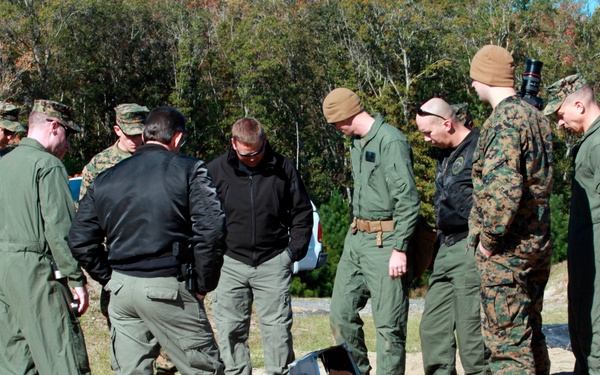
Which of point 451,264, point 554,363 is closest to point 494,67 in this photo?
point 451,264

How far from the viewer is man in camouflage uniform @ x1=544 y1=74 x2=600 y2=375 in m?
4.69

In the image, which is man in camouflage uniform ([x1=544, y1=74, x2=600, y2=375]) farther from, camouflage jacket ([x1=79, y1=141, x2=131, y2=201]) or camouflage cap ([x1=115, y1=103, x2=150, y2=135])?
camouflage jacket ([x1=79, y1=141, x2=131, y2=201])

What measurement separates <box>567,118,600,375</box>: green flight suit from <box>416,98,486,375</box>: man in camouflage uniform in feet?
2.06

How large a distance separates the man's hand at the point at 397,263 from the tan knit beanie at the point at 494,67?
1334 mm

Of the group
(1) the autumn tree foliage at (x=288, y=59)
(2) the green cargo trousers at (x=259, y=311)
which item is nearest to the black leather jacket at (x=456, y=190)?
(2) the green cargo trousers at (x=259, y=311)

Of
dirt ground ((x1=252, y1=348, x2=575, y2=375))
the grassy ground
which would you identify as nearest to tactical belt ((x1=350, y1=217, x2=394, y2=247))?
dirt ground ((x1=252, y1=348, x2=575, y2=375))

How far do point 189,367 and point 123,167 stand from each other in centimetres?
116

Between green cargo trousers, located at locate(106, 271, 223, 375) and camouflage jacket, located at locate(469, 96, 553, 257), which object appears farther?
camouflage jacket, located at locate(469, 96, 553, 257)

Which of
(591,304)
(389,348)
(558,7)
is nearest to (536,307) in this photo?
(591,304)

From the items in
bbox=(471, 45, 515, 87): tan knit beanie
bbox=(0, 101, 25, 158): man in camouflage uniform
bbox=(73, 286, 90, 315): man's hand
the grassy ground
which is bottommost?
the grassy ground

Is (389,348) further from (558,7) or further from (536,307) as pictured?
(558,7)

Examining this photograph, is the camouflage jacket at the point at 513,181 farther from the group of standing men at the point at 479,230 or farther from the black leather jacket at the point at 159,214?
the black leather jacket at the point at 159,214

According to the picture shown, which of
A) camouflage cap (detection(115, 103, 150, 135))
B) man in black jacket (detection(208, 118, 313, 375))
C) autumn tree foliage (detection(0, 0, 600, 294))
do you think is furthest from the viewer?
autumn tree foliage (detection(0, 0, 600, 294))

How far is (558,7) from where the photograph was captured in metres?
47.1
